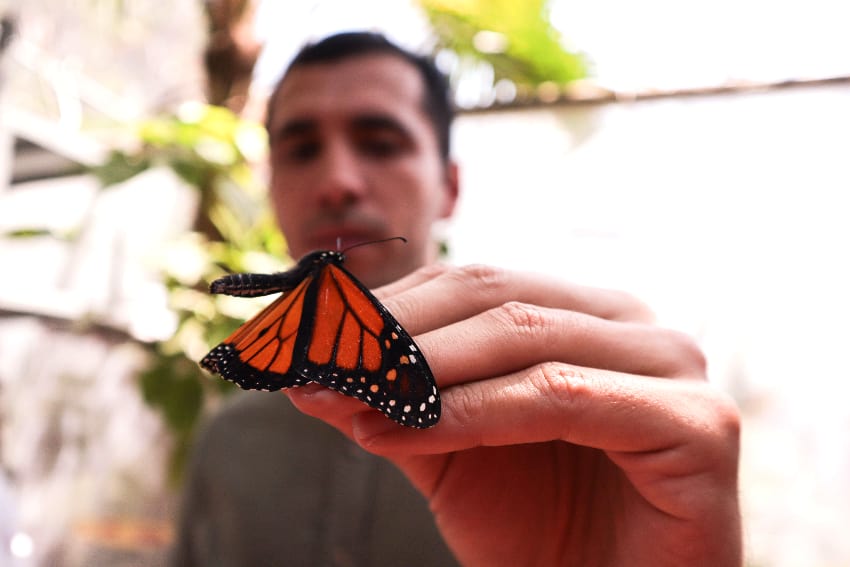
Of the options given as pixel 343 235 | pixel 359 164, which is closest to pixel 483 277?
pixel 343 235

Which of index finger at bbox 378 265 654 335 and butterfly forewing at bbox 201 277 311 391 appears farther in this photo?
index finger at bbox 378 265 654 335

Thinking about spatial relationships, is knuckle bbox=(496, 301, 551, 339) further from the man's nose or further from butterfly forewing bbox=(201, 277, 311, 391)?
the man's nose

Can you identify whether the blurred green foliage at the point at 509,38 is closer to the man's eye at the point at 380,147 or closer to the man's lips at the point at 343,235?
the man's eye at the point at 380,147

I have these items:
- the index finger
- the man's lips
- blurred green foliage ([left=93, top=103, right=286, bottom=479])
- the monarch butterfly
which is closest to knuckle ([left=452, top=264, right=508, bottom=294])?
the index finger

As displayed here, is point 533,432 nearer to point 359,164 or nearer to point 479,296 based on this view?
point 479,296

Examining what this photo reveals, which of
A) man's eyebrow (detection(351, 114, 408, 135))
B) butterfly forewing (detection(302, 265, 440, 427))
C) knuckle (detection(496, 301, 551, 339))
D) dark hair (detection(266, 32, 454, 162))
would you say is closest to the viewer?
butterfly forewing (detection(302, 265, 440, 427))

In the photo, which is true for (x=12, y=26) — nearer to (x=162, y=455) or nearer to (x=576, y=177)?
(x=162, y=455)

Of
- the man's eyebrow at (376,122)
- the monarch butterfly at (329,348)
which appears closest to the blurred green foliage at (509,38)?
the man's eyebrow at (376,122)
